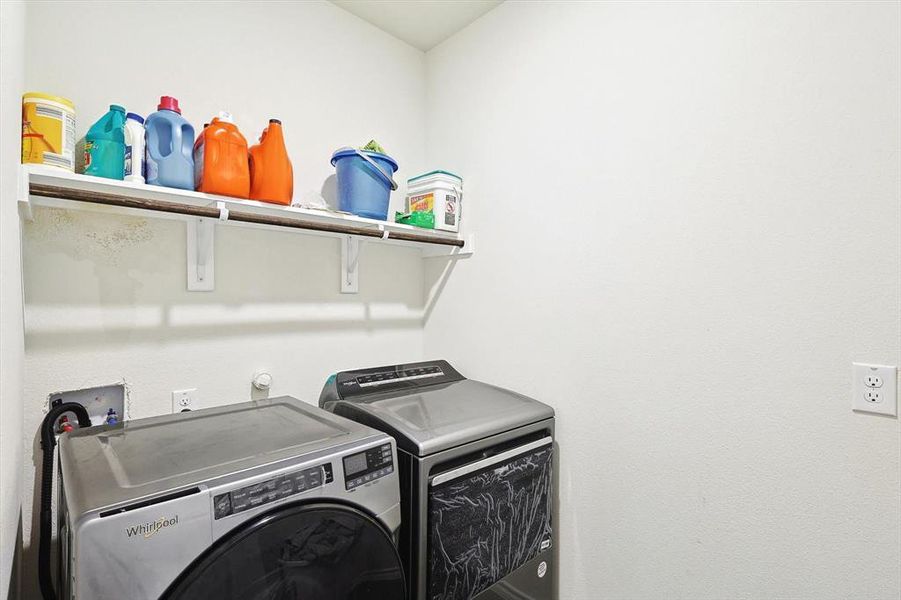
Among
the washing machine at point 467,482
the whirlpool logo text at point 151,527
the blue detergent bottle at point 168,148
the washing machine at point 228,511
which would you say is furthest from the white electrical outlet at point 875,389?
the blue detergent bottle at point 168,148

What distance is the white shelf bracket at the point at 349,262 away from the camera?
1.89 metres

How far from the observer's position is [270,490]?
0.91 m

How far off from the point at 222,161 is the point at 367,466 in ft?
3.37

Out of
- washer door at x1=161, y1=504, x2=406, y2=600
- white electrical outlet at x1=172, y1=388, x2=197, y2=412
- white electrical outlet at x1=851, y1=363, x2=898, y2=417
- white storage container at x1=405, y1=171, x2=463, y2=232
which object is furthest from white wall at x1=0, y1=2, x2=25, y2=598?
white electrical outlet at x1=851, y1=363, x2=898, y2=417

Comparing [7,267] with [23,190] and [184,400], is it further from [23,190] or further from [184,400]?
[184,400]

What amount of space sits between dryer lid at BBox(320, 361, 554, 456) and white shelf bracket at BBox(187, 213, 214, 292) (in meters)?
0.58

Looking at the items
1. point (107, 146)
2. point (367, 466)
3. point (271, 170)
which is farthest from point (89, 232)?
point (367, 466)

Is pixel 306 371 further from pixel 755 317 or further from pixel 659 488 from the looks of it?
pixel 755 317

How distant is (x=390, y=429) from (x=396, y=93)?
5.36ft

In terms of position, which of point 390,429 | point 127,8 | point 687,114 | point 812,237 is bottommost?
point 390,429

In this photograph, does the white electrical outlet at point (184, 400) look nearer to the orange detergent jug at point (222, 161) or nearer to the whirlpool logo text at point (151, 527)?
the orange detergent jug at point (222, 161)

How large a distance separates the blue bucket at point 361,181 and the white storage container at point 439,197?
0.88 ft

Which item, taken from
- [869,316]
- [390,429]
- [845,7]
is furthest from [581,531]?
[845,7]

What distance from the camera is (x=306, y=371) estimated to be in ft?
5.90
